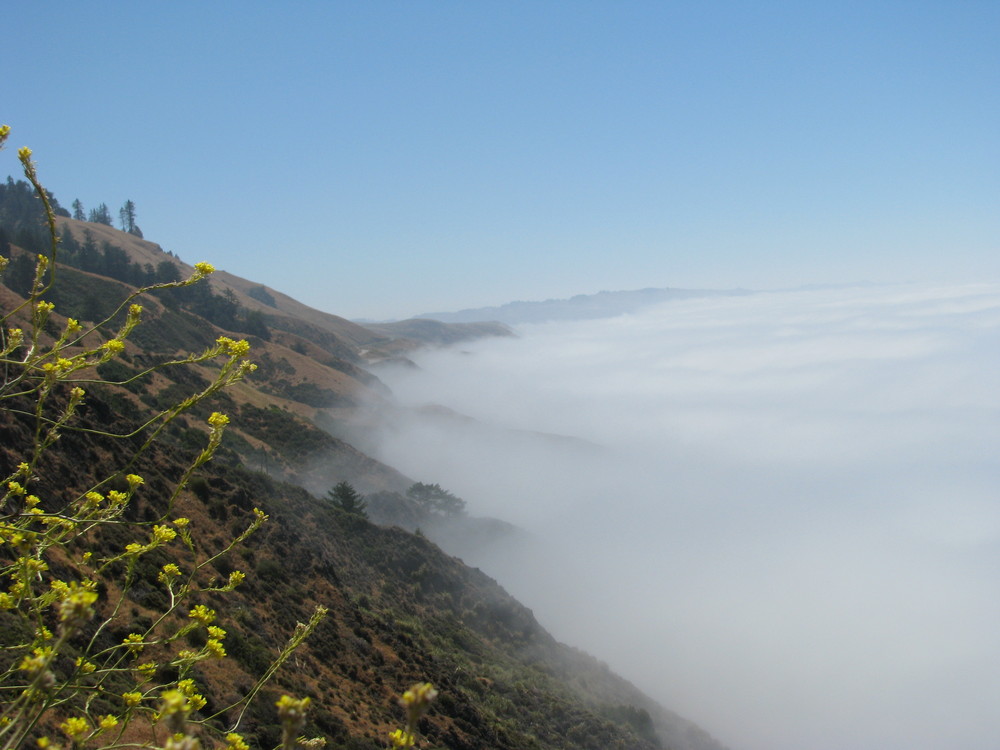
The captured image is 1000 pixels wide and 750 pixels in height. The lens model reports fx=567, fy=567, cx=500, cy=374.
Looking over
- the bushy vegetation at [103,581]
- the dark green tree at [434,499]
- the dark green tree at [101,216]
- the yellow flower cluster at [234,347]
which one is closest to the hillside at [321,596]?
the bushy vegetation at [103,581]

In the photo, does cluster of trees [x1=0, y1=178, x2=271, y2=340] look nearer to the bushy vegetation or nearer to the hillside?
the hillside

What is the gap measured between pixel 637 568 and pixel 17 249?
3638 inches

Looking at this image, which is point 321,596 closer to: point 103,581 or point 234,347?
point 103,581

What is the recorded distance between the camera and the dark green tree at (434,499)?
5398cm

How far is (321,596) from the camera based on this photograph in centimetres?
1883

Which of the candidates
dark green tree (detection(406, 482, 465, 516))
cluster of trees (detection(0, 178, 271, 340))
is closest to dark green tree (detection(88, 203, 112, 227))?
cluster of trees (detection(0, 178, 271, 340))

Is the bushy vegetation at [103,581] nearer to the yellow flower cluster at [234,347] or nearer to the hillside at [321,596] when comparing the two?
the yellow flower cluster at [234,347]

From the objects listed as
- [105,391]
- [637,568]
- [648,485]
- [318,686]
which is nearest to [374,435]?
[105,391]

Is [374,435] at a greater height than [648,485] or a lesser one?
greater

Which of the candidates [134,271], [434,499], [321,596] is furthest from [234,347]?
[134,271]

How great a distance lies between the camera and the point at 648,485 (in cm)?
14438

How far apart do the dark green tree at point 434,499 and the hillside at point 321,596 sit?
8.15 feet

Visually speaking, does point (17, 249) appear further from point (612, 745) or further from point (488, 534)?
point (612, 745)

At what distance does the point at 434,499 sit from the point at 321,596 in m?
37.2
